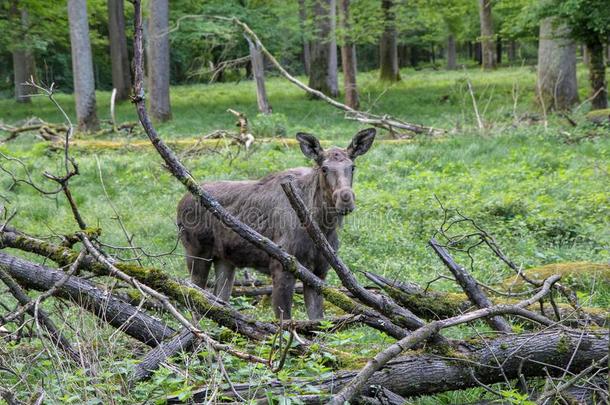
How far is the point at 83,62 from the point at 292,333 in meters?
20.4

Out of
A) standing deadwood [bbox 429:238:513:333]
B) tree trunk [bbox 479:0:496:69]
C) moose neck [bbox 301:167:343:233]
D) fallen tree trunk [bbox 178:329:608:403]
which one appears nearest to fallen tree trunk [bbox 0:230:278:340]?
fallen tree trunk [bbox 178:329:608:403]

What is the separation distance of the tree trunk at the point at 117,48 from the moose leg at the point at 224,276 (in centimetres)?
2385

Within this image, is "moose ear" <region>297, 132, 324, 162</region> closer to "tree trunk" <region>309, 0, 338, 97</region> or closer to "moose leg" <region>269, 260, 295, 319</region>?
"moose leg" <region>269, 260, 295, 319</region>

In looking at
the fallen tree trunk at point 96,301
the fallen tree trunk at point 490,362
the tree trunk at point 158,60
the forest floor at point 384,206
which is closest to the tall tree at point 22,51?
the tree trunk at point 158,60

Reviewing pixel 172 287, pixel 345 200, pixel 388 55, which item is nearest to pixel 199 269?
pixel 345 200

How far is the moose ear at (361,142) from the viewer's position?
7539mm

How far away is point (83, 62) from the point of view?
22406 mm

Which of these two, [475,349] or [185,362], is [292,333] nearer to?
[185,362]

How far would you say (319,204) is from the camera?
7.41 meters

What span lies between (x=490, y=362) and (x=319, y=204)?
3258 millimetres

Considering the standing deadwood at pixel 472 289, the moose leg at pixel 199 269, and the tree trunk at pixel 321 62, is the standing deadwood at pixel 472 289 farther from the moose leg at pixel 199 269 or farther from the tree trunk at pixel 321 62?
the tree trunk at pixel 321 62

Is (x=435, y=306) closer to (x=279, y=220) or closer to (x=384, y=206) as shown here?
(x=279, y=220)

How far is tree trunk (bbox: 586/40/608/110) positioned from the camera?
1920 centimetres

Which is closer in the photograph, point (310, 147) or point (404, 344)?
point (404, 344)
